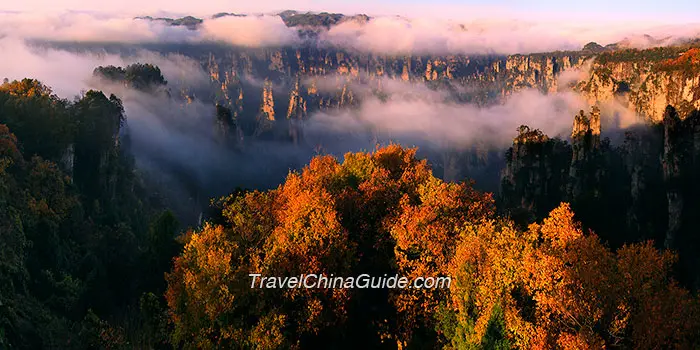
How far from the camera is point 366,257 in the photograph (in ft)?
179

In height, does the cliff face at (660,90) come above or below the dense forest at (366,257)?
above

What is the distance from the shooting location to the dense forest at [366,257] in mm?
38188

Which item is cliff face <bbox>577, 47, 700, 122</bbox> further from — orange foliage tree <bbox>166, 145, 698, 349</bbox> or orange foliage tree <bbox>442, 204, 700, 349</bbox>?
orange foliage tree <bbox>442, 204, 700, 349</bbox>

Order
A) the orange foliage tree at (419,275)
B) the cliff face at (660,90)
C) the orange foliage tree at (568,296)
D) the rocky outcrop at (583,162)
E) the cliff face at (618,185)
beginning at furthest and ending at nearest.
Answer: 1. the cliff face at (660,90)
2. the rocky outcrop at (583,162)
3. the cliff face at (618,185)
4. the orange foliage tree at (419,275)
5. the orange foliage tree at (568,296)

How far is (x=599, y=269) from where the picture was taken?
3916 centimetres

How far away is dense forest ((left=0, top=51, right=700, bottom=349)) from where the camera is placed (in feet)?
125

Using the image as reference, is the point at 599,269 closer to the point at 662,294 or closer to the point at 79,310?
the point at 662,294

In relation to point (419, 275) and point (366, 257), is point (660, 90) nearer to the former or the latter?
point (366, 257)

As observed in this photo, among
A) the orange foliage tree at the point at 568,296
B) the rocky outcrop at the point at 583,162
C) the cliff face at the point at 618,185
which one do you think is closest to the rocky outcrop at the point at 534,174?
the cliff face at the point at 618,185

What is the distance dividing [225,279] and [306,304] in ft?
21.2

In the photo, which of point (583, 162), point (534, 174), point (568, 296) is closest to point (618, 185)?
point (583, 162)

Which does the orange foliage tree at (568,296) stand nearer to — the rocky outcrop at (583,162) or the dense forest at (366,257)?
the dense forest at (366,257)

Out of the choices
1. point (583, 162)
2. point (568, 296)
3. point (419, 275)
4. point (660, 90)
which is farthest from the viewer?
point (660, 90)

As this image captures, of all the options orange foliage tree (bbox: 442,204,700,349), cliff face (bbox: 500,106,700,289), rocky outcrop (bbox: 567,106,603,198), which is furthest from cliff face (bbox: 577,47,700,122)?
orange foliage tree (bbox: 442,204,700,349)
